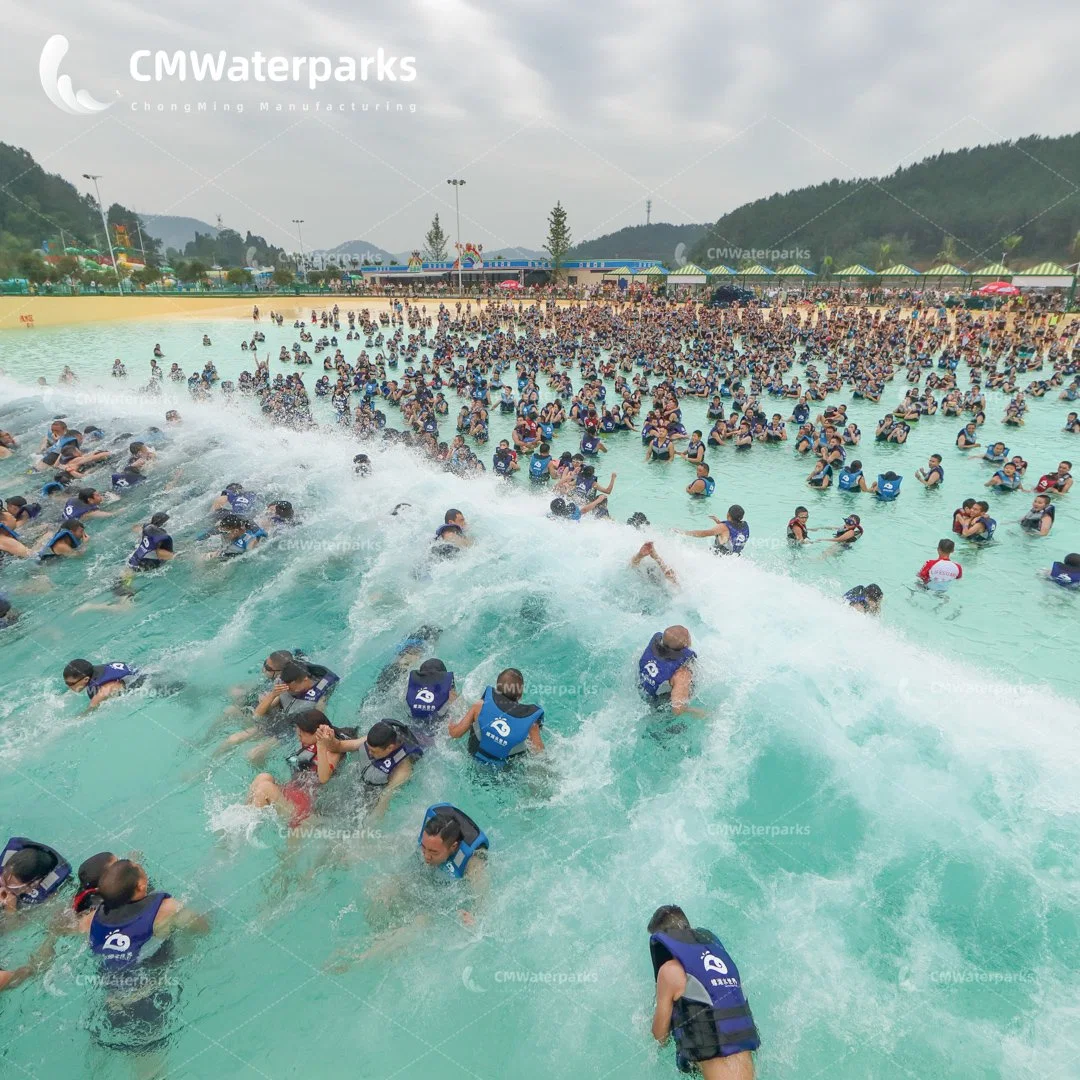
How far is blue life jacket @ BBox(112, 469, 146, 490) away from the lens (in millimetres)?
13344

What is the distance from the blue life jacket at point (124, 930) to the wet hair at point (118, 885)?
5cm

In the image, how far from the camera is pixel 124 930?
4.10m

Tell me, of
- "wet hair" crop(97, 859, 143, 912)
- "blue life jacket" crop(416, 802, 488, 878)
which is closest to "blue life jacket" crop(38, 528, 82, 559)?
"wet hair" crop(97, 859, 143, 912)

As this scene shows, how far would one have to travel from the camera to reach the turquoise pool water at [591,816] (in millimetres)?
4414

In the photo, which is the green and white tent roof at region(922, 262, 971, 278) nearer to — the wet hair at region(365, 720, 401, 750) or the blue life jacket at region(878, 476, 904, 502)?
the blue life jacket at region(878, 476, 904, 502)

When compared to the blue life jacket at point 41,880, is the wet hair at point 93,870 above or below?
above

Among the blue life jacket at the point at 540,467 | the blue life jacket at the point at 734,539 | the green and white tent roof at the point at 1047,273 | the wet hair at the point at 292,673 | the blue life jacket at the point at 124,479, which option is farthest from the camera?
the green and white tent roof at the point at 1047,273

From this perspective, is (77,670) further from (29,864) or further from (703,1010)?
(703,1010)

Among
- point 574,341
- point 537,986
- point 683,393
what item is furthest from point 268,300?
point 537,986

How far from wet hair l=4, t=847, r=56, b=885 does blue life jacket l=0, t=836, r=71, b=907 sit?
4 cm

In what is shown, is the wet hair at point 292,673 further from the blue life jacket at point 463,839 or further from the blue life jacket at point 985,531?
the blue life jacket at point 985,531

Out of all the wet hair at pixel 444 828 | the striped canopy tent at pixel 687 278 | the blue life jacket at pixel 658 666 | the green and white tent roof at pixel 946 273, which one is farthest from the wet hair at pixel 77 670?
the green and white tent roof at pixel 946 273

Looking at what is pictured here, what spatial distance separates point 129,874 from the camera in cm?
411

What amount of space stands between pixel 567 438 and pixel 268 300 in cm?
5438
